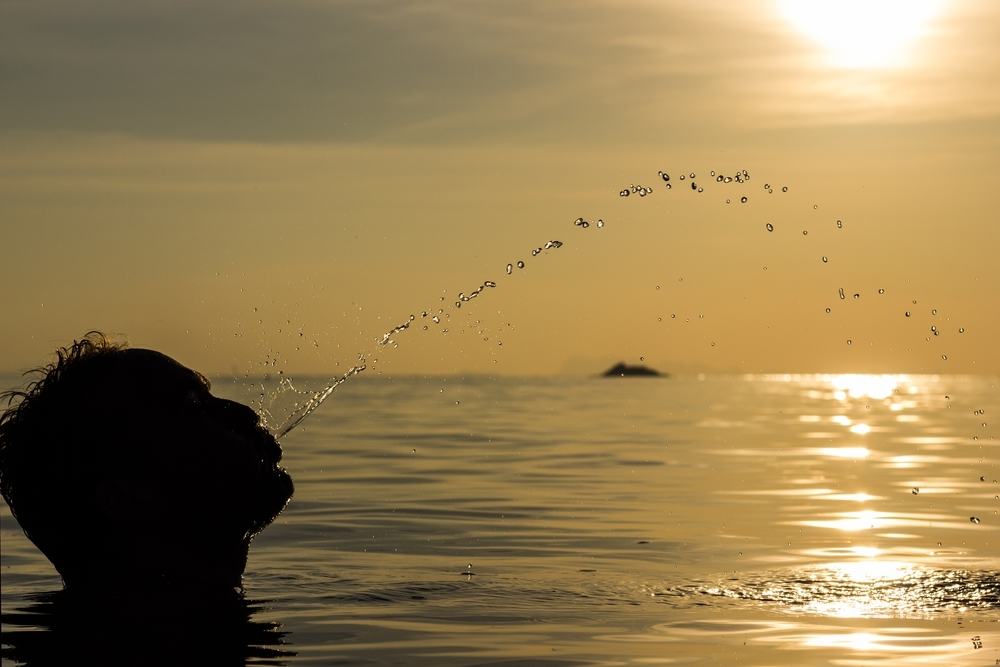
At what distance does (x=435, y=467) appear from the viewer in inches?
826

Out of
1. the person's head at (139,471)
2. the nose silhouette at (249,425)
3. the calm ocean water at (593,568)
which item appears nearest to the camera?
the person's head at (139,471)

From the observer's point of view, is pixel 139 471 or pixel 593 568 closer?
pixel 139 471

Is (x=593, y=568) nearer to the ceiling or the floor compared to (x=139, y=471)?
nearer to the ceiling

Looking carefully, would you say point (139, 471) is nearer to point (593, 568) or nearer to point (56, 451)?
point (56, 451)

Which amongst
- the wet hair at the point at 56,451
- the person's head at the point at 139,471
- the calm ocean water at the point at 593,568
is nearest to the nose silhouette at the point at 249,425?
the person's head at the point at 139,471

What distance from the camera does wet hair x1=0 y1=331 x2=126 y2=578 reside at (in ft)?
16.8

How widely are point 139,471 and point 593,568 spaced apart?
5.81m

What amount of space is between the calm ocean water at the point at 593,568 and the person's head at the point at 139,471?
2.44 ft

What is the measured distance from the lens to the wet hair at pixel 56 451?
511 cm

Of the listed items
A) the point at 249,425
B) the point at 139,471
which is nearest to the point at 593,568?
the point at 249,425

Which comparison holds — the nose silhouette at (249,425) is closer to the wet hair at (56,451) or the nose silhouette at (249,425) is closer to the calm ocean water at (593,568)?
the wet hair at (56,451)

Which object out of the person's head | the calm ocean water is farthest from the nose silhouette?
the calm ocean water

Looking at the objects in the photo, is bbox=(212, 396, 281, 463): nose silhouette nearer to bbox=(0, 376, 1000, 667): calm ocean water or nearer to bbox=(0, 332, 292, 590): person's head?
bbox=(0, 332, 292, 590): person's head

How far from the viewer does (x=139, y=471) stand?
5121 mm
